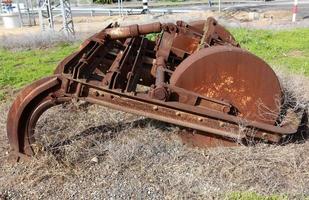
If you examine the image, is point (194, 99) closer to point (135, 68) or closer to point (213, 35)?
point (135, 68)

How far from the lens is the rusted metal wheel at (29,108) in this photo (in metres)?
4.15

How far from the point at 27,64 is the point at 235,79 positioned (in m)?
7.18

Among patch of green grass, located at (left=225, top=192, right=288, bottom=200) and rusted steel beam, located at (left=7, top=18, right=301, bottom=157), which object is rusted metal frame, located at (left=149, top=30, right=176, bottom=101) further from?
patch of green grass, located at (left=225, top=192, right=288, bottom=200)

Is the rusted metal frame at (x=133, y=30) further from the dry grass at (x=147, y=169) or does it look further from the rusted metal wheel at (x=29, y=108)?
the dry grass at (x=147, y=169)

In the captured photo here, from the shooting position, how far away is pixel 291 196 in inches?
143

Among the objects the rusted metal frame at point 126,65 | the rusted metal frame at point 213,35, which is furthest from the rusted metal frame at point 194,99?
the rusted metal frame at point 213,35

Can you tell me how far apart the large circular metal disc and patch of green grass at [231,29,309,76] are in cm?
349

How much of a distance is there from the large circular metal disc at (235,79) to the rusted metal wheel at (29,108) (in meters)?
1.18

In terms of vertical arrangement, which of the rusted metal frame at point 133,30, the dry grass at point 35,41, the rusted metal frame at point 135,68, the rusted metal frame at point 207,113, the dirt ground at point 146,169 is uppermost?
the rusted metal frame at point 133,30

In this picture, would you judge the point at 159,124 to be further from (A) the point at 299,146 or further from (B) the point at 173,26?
(A) the point at 299,146

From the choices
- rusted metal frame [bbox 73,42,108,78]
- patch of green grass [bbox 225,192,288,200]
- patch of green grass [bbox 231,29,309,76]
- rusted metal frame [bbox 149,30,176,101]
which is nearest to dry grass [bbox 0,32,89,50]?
patch of green grass [bbox 231,29,309,76]

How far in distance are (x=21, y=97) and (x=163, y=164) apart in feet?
5.15

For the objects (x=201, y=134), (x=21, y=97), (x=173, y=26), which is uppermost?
(x=173, y=26)

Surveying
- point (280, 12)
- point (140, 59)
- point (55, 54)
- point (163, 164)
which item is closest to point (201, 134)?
point (163, 164)
